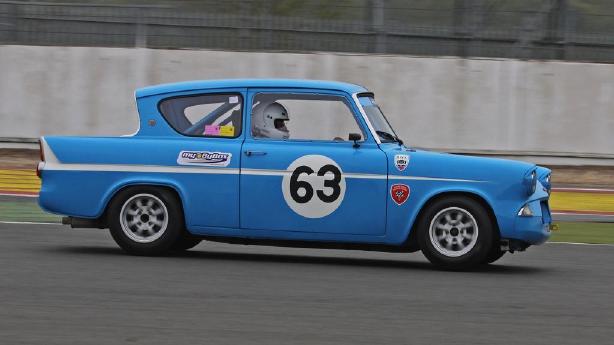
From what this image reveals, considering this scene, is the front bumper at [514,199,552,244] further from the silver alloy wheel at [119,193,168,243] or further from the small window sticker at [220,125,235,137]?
the silver alloy wheel at [119,193,168,243]

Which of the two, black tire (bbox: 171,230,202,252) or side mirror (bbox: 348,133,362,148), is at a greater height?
side mirror (bbox: 348,133,362,148)

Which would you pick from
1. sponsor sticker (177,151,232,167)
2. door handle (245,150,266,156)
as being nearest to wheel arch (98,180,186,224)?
sponsor sticker (177,151,232,167)

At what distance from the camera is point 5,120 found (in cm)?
2158

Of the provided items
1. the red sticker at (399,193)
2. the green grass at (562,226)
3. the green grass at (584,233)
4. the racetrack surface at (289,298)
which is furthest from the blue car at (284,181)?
the green grass at (562,226)

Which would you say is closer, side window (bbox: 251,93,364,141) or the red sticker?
the red sticker

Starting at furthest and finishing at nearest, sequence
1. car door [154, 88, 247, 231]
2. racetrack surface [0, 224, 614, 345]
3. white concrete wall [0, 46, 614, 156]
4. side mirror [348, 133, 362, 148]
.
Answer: white concrete wall [0, 46, 614, 156] < car door [154, 88, 247, 231] < side mirror [348, 133, 362, 148] < racetrack surface [0, 224, 614, 345]

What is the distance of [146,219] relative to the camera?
31.8 feet

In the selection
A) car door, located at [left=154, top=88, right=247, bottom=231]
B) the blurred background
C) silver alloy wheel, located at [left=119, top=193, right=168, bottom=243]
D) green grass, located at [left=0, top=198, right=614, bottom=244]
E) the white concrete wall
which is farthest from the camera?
the white concrete wall

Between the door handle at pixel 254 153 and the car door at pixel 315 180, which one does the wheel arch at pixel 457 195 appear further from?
the door handle at pixel 254 153

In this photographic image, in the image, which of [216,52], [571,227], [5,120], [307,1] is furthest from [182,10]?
[571,227]

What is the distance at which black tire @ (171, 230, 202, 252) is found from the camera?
9.77 m

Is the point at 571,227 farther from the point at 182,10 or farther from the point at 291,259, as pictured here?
the point at 182,10

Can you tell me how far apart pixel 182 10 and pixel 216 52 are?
38.9 inches

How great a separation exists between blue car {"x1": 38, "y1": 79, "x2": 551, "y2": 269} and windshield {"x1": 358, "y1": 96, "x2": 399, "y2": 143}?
2 cm
